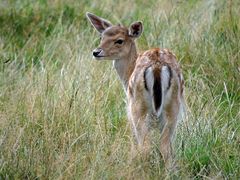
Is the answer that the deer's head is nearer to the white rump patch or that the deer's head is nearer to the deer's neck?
the deer's neck

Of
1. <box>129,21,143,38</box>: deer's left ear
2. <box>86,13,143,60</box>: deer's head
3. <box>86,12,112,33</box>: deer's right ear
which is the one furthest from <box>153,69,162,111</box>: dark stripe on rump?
<box>86,12,112,33</box>: deer's right ear

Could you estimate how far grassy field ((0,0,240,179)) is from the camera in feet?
19.8

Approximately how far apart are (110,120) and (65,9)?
3.50 metres

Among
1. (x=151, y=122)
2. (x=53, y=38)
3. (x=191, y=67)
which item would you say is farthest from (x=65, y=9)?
(x=151, y=122)

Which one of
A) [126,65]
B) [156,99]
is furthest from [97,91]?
[156,99]

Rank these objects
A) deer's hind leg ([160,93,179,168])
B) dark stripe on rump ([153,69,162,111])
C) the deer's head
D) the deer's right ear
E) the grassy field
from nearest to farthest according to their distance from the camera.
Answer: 1. the grassy field
2. dark stripe on rump ([153,69,162,111])
3. deer's hind leg ([160,93,179,168])
4. the deer's head
5. the deer's right ear

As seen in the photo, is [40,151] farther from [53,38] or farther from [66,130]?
[53,38]

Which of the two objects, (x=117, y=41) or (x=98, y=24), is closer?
(x=117, y=41)

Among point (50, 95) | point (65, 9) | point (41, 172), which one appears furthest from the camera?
point (65, 9)

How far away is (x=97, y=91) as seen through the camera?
7.57m

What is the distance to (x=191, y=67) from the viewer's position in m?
8.35

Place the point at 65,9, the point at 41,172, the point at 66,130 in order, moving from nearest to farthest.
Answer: the point at 41,172 < the point at 66,130 < the point at 65,9

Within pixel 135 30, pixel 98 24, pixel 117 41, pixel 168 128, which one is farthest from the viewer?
pixel 98 24

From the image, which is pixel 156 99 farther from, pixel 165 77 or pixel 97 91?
pixel 97 91
